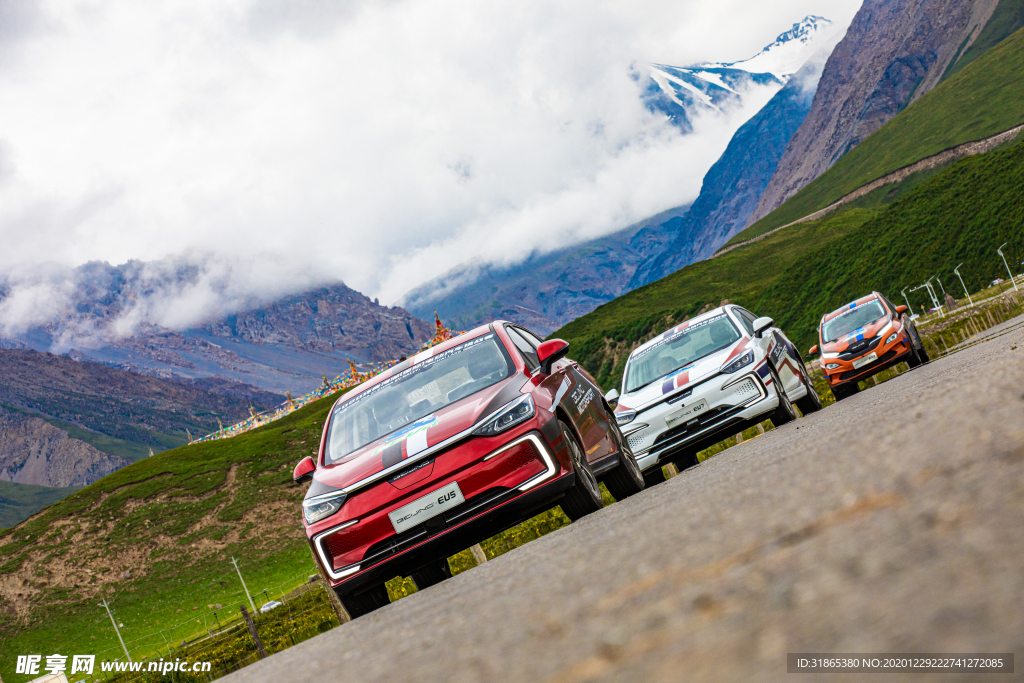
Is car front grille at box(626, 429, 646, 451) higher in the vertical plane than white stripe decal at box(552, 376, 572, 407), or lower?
lower

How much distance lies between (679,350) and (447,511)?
6.43 meters

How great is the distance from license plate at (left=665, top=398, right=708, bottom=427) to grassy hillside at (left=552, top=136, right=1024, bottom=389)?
54.7m

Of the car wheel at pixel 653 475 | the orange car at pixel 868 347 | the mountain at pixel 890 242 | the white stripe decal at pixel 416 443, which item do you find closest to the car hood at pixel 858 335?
the orange car at pixel 868 347

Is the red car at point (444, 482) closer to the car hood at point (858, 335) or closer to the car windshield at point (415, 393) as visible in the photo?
the car windshield at point (415, 393)

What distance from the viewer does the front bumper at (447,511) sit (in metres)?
6.01

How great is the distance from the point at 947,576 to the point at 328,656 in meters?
3.06

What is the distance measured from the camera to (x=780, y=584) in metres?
1.70

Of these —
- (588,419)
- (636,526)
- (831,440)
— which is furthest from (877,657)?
(588,419)

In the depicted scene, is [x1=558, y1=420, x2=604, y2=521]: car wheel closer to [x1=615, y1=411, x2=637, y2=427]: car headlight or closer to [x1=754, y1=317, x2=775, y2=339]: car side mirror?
[x1=615, y1=411, x2=637, y2=427]: car headlight

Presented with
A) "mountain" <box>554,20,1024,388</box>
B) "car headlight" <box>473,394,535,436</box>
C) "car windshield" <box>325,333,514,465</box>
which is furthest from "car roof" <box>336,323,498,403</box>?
"mountain" <box>554,20,1024,388</box>

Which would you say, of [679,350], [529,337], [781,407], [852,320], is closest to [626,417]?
[679,350]

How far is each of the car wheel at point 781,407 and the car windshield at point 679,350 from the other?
840mm

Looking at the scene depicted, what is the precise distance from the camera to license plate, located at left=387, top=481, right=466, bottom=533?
598 cm

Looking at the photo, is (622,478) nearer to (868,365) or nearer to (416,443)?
(416,443)
